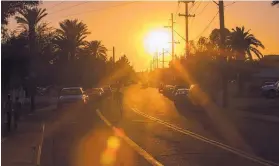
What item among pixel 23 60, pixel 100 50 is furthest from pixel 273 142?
pixel 100 50

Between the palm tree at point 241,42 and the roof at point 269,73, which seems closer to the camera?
the palm tree at point 241,42

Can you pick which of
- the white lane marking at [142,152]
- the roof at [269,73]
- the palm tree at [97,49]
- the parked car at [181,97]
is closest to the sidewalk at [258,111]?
the parked car at [181,97]

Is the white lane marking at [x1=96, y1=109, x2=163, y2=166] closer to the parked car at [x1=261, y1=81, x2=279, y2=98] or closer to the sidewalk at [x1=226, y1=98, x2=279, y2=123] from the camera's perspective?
the sidewalk at [x1=226, y1=98, x2=279, y2=123]

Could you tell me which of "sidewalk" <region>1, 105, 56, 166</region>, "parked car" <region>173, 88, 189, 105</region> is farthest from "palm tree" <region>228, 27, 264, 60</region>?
"sidewalk" <region>1, 105, 56, 166</region>

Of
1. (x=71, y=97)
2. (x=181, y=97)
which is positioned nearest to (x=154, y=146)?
(x=71, y=97)

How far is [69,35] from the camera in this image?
75562 mm

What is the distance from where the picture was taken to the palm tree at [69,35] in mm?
74688

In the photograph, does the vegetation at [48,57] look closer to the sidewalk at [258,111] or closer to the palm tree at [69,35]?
the palm tree at [69,35]

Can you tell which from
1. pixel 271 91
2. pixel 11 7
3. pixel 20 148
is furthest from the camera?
pixel 271 91

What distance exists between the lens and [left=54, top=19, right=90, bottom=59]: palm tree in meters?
74.7

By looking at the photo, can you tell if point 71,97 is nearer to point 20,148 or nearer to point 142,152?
point 20,148

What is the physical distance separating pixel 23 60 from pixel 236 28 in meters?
52.7

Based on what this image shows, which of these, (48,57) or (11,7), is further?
(48,57)

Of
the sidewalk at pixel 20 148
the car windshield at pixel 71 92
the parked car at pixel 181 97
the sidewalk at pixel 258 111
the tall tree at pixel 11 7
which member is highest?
the tall tree at pixel 11 7
